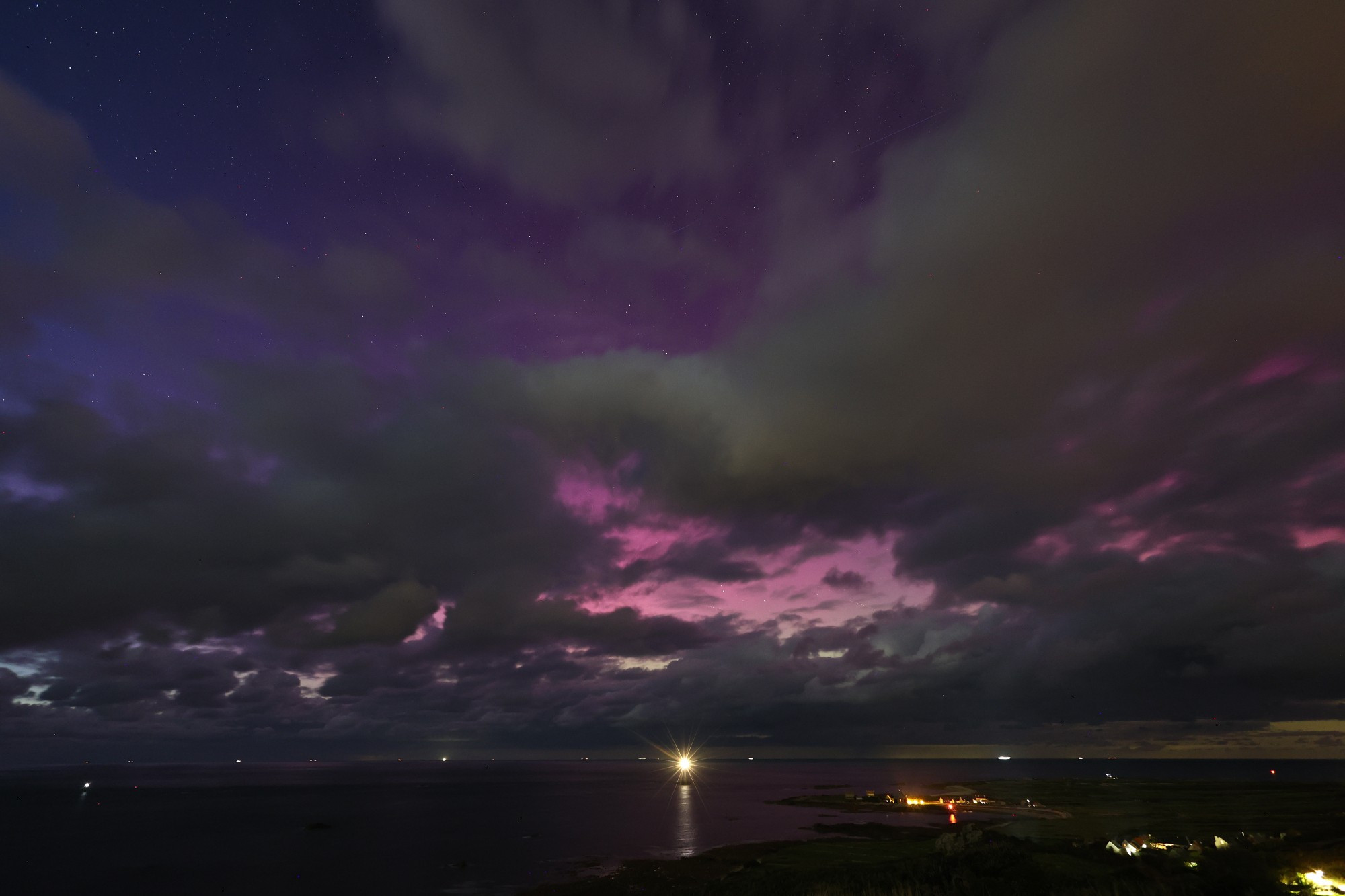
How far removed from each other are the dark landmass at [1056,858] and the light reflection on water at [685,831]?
8102 mm

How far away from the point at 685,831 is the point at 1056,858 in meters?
74.8

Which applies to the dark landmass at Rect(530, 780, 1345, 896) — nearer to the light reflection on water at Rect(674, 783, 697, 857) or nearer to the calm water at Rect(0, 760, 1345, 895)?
the light reflection on water at Rect(674, 783, 697, 857)

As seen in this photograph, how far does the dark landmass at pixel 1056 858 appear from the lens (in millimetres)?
36156

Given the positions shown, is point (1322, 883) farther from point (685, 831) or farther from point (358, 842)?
point (358, 842)

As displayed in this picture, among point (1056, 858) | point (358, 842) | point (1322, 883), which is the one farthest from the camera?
point (358, 842)

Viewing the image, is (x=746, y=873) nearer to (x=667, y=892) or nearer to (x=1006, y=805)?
(x=667, y=892)

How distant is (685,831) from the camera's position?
363 feet

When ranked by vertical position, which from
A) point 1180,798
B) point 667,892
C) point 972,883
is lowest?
point 1180,798

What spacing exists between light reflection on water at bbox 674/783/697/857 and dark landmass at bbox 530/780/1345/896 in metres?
8.10

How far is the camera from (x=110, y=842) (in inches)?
4429

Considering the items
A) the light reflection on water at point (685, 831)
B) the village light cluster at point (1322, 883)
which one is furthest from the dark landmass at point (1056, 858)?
the light reflection on water at point (685, 831)

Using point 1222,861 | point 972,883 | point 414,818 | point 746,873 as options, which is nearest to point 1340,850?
point 1222,861

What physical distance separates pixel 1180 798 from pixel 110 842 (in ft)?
658

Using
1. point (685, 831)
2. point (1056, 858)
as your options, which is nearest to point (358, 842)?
point (685, 831)
